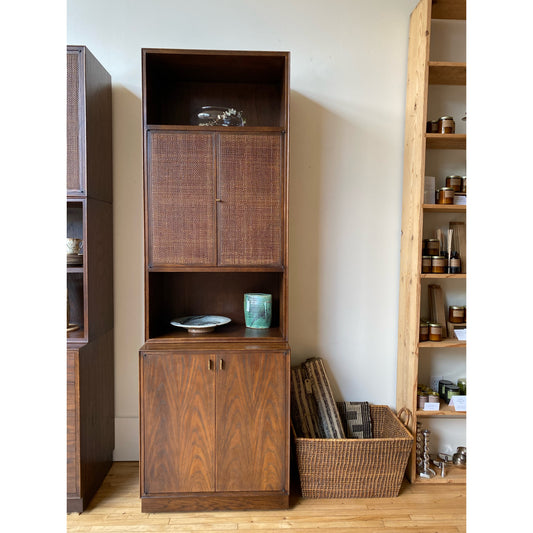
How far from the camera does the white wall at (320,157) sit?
95.3 inches

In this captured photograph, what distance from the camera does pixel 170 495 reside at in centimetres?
204

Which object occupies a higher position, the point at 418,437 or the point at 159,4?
the point at 159,4

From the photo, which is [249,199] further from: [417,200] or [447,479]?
[447,479]

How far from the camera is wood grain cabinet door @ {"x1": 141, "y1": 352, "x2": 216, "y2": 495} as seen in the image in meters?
2.03

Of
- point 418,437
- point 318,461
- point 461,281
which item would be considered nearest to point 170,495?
point 318,461

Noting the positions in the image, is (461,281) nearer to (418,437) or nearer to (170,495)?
(418,437)

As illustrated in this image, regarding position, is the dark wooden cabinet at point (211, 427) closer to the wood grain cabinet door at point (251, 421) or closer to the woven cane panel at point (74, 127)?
the wood grain cabinet door at point (251, 421)

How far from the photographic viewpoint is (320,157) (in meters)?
2.51

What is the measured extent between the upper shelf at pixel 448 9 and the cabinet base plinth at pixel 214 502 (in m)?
2.73
